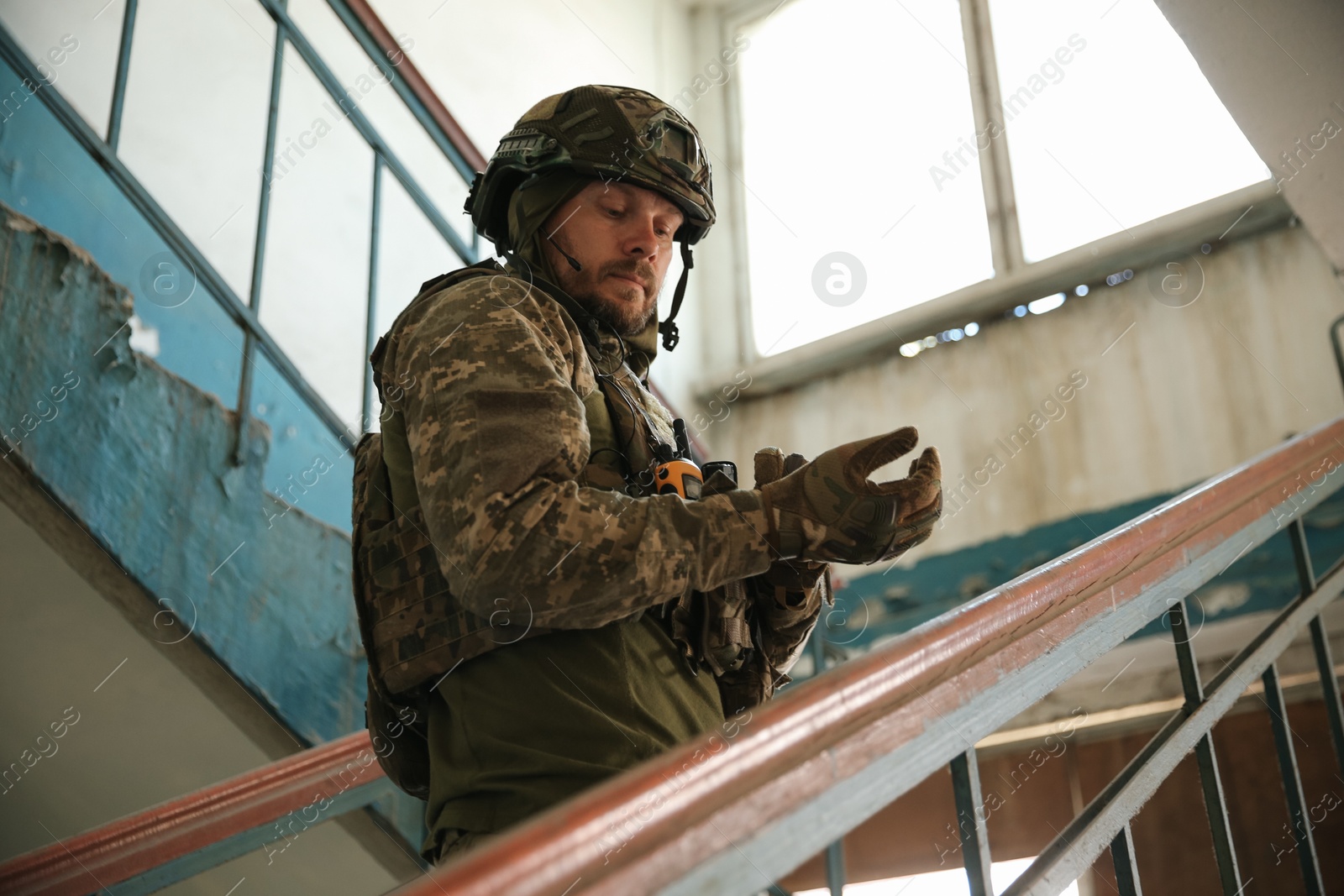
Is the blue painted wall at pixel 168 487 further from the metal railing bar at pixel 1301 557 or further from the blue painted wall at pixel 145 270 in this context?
the metal railing bar at pixel 1301 557

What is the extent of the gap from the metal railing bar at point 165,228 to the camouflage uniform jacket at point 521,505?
Answer: 1.17 m

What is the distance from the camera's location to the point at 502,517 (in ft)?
3.07

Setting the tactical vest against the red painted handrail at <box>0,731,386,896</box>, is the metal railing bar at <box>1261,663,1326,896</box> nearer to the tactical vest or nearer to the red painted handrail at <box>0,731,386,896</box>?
the tactical vest

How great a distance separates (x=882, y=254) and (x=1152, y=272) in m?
1.23

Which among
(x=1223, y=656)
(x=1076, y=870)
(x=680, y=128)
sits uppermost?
(x=680, y=128)

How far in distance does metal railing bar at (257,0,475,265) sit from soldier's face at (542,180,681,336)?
4.53 feet

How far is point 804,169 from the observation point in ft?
18.4

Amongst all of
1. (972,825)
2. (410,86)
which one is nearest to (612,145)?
(972,825)

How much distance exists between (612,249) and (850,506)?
0.49 metres

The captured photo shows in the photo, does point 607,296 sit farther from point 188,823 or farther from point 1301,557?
point 1301,557

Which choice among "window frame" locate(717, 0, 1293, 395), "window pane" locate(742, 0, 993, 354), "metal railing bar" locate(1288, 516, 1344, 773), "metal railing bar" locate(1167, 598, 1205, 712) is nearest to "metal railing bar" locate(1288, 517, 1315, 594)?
"metal railing bar" locate(1288, 516, 1344, 773)

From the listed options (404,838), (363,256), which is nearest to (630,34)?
(363,256)

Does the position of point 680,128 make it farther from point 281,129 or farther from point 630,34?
point 630,34

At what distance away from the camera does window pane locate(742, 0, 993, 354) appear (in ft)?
16.5
